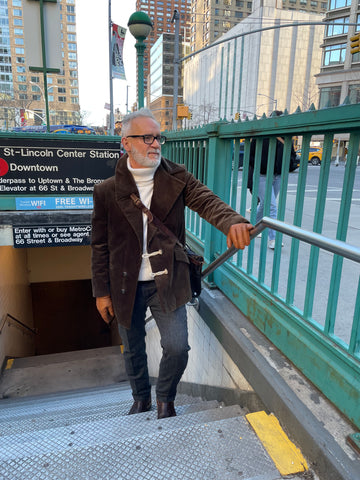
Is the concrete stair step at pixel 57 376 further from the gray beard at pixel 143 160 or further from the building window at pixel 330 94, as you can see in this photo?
the building window at pixel 330 94

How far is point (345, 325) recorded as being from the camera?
8.37 ft

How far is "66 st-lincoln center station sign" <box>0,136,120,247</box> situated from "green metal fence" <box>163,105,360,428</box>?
6.74ft

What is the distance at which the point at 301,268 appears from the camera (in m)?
3.62

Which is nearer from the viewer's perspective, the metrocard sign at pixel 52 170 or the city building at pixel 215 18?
the metrocard sign at pixel 52 170

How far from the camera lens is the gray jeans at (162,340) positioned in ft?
7.76

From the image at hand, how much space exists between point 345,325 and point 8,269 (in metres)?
7.02

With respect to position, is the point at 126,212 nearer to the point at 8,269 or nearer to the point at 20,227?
the point at 20,227

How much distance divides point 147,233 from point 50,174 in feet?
12.2

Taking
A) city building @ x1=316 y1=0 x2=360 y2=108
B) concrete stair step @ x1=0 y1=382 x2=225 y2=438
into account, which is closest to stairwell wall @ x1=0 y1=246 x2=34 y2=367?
concrete stair step @ x1=0 y1=382 x2=225 y2=438

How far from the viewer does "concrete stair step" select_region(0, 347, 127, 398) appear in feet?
18.3

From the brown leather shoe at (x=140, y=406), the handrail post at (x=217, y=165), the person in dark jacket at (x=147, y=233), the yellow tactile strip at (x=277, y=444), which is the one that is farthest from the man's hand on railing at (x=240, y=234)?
the brown leather shoe at (x=140, y=406)

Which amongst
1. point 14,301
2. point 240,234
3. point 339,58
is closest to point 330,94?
point 339,58

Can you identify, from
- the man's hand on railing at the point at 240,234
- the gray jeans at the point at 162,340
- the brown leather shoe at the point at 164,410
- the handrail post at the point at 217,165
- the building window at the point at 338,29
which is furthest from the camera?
the building window at the point at 338,29

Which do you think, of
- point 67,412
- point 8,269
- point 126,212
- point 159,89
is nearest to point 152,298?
point 126,212
